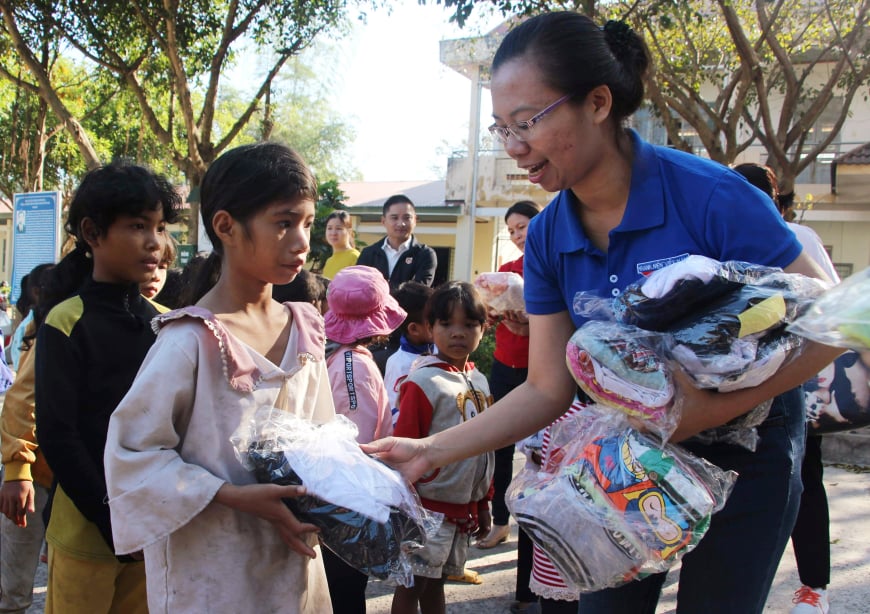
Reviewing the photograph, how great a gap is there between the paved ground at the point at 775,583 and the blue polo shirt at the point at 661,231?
2417 millimetres

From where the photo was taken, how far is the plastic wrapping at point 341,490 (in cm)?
170

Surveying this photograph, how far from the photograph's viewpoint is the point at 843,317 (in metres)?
1.29

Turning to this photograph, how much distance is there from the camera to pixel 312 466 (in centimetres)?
174

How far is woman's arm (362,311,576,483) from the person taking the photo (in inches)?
79.9

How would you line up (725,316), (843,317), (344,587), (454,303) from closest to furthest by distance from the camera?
(843,317) → (725,316) → (344,587) → (454,303)

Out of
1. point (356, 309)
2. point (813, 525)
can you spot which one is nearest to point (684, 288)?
point (356, 309)

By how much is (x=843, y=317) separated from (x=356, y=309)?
2.31 metres

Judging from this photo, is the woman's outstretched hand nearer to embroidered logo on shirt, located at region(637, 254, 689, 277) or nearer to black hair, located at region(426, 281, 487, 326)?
embroidered logo on shirt, located at region(637, 254, 689, 277)

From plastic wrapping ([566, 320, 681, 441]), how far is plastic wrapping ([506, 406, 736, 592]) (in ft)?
0.26

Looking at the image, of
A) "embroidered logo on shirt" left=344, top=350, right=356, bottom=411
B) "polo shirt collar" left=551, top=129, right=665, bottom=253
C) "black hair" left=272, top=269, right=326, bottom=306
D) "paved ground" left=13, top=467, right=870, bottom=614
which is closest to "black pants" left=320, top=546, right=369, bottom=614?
"embroidered logo on shirt" left=344, top=350, right=356, bottom=411

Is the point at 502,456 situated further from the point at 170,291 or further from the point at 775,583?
the point at 170,291

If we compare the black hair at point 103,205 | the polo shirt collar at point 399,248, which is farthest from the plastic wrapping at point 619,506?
the polo shirt collar at point 399,248

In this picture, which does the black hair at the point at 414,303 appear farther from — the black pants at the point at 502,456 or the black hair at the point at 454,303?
Result: the black pants at the point at 502,456

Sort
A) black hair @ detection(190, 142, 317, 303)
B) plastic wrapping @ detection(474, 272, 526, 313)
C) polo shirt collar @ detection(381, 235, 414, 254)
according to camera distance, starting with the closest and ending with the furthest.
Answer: black hair @ detection(190, 142, 317, 303)
plastic wrapping @ detection(474, 272, 526, 313)
polo shirt collar @ detection(381, 235, 414, 254)
